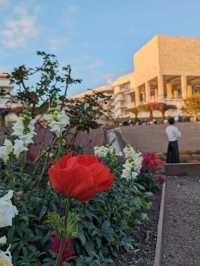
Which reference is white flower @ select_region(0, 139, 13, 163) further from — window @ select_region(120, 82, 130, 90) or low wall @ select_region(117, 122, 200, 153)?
window @ select_region(120, 82, 130, 90)

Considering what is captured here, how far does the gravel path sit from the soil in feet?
0.41

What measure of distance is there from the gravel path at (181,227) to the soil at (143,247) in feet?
0.41

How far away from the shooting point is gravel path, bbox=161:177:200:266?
2840 millimetres

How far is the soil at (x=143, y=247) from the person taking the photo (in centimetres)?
247

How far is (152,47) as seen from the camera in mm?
53531

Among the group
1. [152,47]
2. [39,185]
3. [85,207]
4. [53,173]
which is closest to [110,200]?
[85,207]

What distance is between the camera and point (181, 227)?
368 cm

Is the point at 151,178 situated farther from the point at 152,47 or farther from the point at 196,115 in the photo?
the point at 152,47

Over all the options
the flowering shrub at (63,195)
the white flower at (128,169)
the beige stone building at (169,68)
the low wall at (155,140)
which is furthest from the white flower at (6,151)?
the beige stone building at (169,68)

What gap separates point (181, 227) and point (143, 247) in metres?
1.01

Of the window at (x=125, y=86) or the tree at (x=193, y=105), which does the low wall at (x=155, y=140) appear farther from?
the window at (x=125, y=86)

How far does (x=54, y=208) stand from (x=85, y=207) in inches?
12.2

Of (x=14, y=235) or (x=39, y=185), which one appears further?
(x=39, y=185)

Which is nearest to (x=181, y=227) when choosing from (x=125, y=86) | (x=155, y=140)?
(x=155, y=140)
